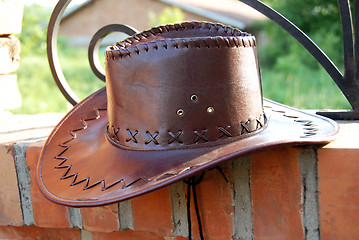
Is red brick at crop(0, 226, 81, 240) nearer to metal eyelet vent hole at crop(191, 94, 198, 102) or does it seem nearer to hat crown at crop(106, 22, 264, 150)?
hat crown at crop(106, 22, 264, 150)

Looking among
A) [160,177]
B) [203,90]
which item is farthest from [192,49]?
[160,177]

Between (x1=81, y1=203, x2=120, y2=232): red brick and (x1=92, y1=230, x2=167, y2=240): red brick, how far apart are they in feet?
0.12

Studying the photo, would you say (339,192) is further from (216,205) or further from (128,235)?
(128,235)

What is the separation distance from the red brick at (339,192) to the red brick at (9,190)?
2.44 ft

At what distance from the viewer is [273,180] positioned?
871 millimetres

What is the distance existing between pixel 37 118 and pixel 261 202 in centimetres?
83

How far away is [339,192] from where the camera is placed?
0.83m

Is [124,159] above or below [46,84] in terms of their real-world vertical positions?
above

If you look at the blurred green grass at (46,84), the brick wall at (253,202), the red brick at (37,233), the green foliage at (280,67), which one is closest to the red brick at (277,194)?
the brick wall at (253,202)

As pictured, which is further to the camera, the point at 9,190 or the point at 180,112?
the point at 9,190

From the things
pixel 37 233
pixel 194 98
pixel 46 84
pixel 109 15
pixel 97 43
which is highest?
pixel 109 15

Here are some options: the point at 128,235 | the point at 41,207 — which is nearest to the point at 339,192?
the point at 128,235

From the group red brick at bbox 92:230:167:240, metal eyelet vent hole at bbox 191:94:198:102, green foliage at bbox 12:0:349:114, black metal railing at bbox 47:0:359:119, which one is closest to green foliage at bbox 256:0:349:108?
green foliage at bbox 12:0:349:114

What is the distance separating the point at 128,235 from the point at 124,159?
0.29m
